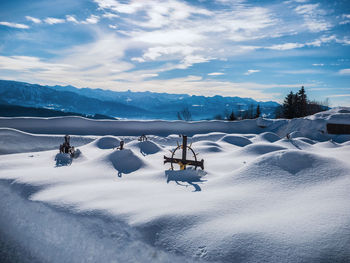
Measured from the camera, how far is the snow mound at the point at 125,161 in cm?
828

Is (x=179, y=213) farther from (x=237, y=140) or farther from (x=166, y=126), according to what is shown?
(x=166, y=126)

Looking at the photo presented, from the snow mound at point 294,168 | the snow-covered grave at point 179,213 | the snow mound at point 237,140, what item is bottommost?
the snow-covered grave at point 179,213

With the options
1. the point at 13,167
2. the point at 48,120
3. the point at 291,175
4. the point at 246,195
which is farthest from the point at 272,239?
the point at 48,120

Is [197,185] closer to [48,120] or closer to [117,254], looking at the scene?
[117,254]

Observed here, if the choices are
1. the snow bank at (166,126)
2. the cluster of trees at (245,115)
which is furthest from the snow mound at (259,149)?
the cluster of trees at (245,115)

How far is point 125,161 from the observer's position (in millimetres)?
8609

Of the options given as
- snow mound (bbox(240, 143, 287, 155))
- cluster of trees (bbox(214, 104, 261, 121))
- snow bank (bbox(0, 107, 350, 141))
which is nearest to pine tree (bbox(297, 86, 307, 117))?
cluster of trees (bbox(214, 104, 261, 121))

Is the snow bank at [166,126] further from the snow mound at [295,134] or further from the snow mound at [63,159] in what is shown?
the snow mound at [63,159]

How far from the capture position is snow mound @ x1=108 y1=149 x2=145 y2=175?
828 centimetres

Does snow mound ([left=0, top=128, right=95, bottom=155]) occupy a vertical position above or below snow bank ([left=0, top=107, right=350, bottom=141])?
below

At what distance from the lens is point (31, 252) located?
4578mm

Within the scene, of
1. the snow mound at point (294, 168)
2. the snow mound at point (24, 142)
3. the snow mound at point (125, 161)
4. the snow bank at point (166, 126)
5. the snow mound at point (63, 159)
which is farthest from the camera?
the snow bank at point (166, 126)

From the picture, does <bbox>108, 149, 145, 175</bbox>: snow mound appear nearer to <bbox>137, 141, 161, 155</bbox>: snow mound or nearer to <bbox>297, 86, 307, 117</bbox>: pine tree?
<bbox>137, 141, 161, 155</bbox>: snow mound

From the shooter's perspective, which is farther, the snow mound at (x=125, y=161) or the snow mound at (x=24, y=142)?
the snow mound at (x=24, y=142)
